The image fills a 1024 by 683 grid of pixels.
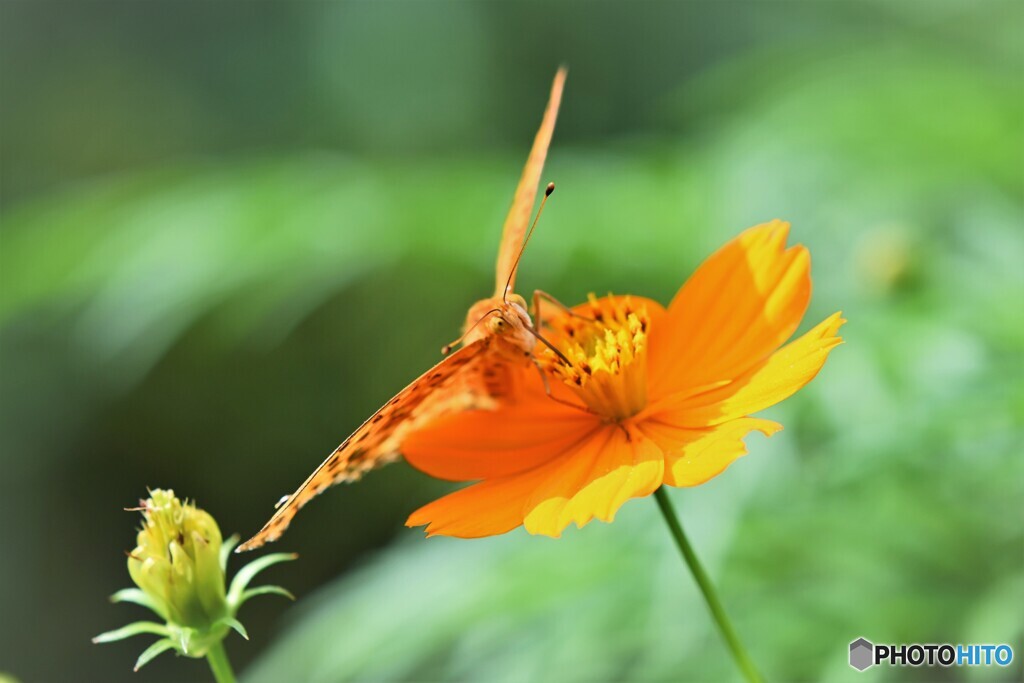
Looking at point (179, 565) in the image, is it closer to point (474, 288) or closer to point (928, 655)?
point (928, 655)

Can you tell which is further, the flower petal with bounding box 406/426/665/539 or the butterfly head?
the butterfly head

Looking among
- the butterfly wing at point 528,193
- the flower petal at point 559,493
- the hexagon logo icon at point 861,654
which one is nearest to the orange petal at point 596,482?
the flower petal at point 559,493

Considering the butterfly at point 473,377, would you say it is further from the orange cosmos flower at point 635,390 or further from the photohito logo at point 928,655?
the photohito logo at point 928,655

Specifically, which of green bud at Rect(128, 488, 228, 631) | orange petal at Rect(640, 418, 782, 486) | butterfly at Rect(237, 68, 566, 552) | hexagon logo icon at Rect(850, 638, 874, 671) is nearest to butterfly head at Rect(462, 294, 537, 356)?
butterfly at Rect(237, 68, 566, 552)

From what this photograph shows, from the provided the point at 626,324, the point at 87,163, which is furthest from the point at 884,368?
the point at 87,163

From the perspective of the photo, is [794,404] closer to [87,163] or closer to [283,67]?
[283,67]

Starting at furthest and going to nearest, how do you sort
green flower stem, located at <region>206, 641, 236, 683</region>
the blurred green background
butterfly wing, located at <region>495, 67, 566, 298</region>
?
1. the blurred green background
2. butterfly wing, located at <region>495, 67, 566, 298</region>
3. green flower stem, located at <region>206, 641, 236, 683</region>

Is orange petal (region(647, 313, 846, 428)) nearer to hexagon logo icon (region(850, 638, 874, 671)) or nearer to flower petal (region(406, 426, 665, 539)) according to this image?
flower petal (region(406, 426, 665, 539))
